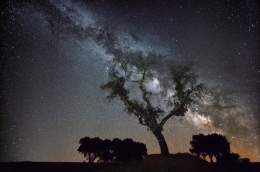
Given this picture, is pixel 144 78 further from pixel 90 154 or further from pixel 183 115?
pixel 90 154

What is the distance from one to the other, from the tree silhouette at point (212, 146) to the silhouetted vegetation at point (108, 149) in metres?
14.8

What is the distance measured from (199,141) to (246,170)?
106 feet

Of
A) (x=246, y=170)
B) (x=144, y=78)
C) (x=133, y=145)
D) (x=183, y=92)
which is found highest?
(x=144, y=78)

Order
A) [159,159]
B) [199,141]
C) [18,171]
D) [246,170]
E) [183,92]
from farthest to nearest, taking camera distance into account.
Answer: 1. [199,141]
2. [183,92]
3. [246,170]
4. [159,159]
5. [18,171]

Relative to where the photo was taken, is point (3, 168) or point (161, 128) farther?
point (161, 128)

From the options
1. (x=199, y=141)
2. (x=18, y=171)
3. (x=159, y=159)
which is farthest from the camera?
(x=199, y=141)

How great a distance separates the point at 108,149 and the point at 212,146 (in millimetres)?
26819

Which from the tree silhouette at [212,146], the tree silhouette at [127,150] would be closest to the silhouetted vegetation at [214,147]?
the tree silhouette at [212,146]

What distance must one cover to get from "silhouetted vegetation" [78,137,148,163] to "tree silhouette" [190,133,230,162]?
1480 cm

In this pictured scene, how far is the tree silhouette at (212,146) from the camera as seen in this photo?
56.1m

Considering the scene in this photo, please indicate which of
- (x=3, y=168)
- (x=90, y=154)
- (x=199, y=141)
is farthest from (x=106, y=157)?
(x=3, y=168)

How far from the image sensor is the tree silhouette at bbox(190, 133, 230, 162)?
56.1 metres

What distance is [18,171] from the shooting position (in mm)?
22406

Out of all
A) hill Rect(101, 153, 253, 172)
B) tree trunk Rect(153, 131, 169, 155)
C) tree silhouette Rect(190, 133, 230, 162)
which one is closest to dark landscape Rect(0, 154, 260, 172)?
hill Rect(101, 153, 253, 172)
